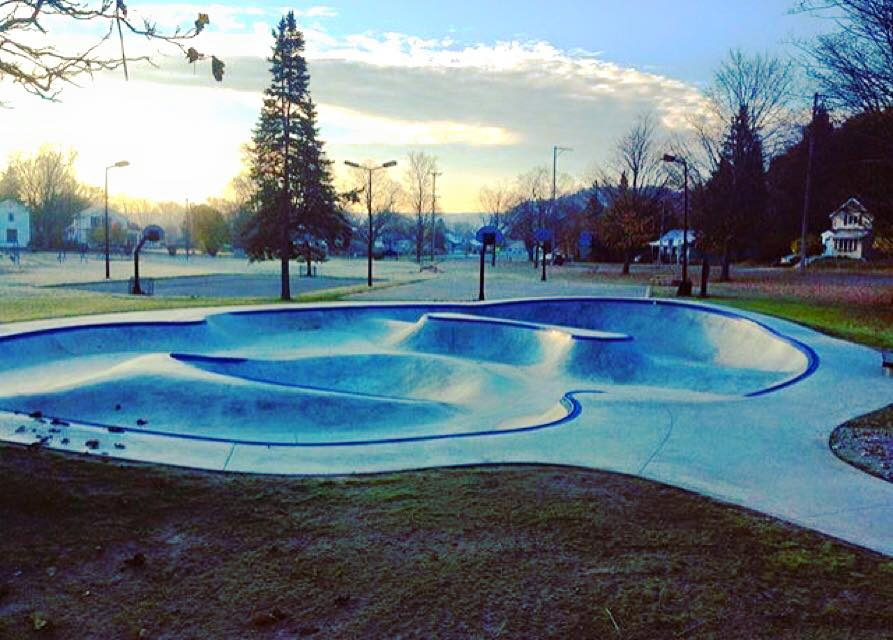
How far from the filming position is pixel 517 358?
53.3 feet

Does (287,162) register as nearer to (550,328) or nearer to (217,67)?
(550,328)

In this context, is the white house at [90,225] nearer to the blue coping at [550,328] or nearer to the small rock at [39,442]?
the blue coping at [550,328]

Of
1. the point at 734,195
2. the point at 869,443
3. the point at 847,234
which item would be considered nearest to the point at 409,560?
the point at 869,443

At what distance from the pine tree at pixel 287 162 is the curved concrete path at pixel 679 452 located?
83.6 feet

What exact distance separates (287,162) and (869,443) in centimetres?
2910

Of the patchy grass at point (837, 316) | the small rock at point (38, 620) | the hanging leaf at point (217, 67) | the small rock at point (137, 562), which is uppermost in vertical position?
the hanging leaf at point (217, 67)

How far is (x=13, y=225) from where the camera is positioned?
99562mm

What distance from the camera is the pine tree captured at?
3391 cm

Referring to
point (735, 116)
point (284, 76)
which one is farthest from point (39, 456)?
point (735, 116)

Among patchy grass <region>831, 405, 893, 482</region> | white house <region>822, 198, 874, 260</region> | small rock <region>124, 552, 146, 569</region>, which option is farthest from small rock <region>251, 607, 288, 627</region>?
white house <region>822, 198, 874, 260</region>

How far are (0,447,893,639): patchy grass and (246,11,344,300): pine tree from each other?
27569 millimetres

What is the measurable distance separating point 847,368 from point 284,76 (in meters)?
29.8

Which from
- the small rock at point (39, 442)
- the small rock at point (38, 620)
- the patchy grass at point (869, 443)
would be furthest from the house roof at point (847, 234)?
the small rock at point (38, 620)

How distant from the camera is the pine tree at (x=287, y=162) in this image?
33.9 meters
